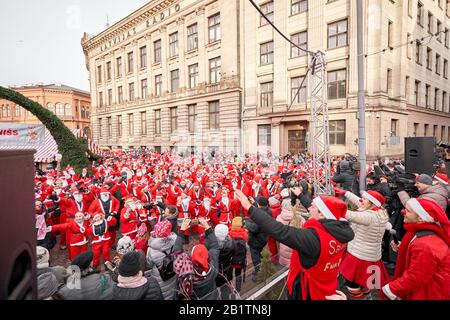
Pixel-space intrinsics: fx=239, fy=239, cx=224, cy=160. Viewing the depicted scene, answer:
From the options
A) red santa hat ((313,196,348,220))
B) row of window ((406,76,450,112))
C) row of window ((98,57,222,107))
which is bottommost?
red santa hat ((313,196,348,220))

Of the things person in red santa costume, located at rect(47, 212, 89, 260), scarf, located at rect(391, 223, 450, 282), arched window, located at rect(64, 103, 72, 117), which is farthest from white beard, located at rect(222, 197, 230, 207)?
arched window, located at rect(64, 103, 72, 117)

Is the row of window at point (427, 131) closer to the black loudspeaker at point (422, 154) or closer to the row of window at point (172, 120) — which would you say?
the row of window at point (172, 120)

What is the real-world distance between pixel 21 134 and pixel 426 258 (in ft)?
53.7

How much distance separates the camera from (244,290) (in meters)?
2.78

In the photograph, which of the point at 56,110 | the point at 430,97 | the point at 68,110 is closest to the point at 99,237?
the point at 430,97

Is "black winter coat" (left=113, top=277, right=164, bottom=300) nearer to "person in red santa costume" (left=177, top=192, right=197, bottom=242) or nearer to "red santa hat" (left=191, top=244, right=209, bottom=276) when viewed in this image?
"red santa hat" (left=191, top=244, right=209, bottom=276)

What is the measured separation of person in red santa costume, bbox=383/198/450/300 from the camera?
2.13 meters

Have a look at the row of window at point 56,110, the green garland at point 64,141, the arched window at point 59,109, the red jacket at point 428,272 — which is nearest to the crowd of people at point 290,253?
the red jacket at point 428,272

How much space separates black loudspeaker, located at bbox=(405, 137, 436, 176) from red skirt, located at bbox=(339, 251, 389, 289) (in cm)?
295

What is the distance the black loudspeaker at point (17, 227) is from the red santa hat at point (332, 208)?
7.37 ft

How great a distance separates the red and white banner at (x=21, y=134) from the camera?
12.0 metres

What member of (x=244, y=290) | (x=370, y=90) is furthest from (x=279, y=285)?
(x=370, y=90)
